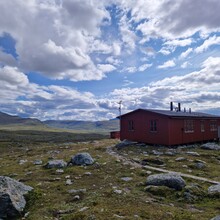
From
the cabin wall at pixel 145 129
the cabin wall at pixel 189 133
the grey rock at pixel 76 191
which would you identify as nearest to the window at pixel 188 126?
the cabin wall at pixel 189 133

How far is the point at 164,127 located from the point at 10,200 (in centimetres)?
2639

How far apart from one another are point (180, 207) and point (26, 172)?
13481 millimetres

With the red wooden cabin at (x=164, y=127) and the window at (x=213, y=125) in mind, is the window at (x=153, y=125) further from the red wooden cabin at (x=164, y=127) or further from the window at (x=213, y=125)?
the window at (x=213, y=125)

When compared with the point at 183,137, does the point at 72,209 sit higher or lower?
lower

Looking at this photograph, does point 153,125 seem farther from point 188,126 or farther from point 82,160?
point 82,160

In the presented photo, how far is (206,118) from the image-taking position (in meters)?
44.3

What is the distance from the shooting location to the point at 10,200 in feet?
41.8

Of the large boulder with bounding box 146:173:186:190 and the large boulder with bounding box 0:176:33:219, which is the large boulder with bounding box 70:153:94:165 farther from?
the large boulder with bounding box 0:176:33:219

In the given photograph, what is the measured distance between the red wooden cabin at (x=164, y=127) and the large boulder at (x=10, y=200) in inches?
981

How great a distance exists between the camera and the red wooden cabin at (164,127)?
1423 inches

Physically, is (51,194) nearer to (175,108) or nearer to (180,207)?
(180,207)

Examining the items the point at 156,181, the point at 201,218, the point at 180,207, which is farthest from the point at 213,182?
the point at 201,218

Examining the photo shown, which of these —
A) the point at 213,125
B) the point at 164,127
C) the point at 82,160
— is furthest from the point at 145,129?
the point at 82,160

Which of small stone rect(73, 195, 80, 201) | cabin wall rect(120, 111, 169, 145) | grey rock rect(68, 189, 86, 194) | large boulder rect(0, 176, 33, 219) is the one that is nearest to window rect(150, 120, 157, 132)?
cabin wall rect(120, 111, 169, 145)
